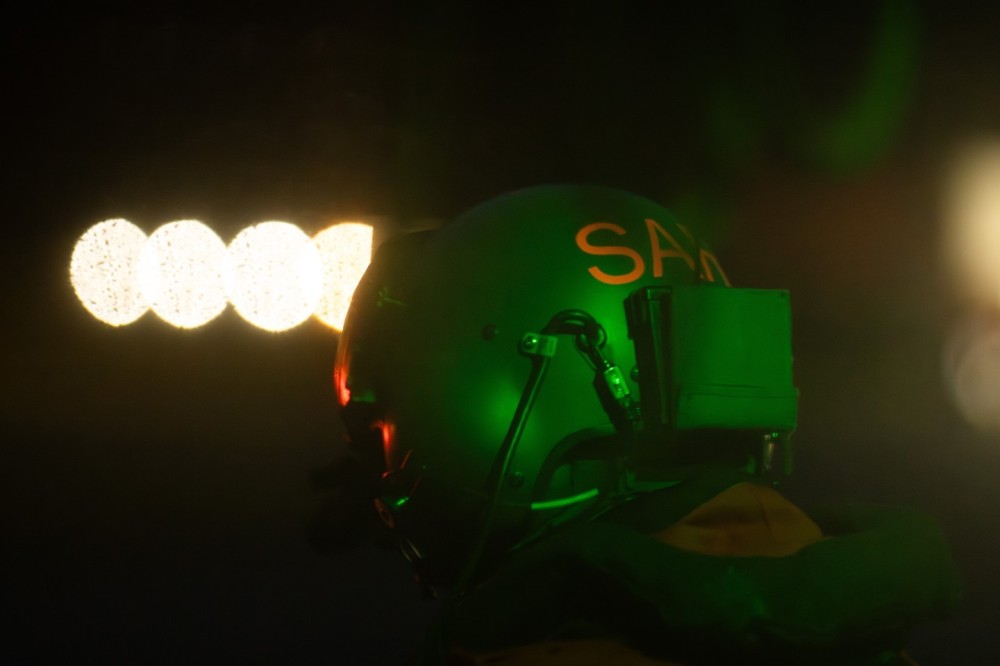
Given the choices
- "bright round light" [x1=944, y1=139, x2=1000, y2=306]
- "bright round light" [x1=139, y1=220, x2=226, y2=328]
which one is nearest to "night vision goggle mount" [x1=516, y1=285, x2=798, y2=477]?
"bright round light" [x1=944, y1=139, x2=1000, y2=306]

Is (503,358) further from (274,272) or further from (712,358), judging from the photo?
(274,272)

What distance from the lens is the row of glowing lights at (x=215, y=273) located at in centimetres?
744

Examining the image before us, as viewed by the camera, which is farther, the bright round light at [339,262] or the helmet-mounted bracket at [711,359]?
the bright round light at [339,262]

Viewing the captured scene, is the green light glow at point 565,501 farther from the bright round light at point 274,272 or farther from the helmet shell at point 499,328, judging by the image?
the bright round light at point 274,272

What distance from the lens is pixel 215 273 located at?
324 inches

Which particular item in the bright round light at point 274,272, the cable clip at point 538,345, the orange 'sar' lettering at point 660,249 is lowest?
the bright round light at point 274,272

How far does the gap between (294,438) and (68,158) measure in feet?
7.63

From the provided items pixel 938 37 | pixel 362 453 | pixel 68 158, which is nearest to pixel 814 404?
pixel 938 37

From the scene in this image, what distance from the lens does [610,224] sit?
4.83 feet

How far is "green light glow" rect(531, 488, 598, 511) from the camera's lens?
137 centimetres

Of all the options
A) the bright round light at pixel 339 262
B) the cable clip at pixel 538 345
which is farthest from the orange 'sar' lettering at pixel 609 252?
the bright round light at pixel 339 262

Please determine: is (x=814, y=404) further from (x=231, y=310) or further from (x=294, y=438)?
(x=231, y=310)

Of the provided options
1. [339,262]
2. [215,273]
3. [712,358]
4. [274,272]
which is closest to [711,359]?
[712,358]

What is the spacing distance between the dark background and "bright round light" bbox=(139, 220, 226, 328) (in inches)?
60.6
